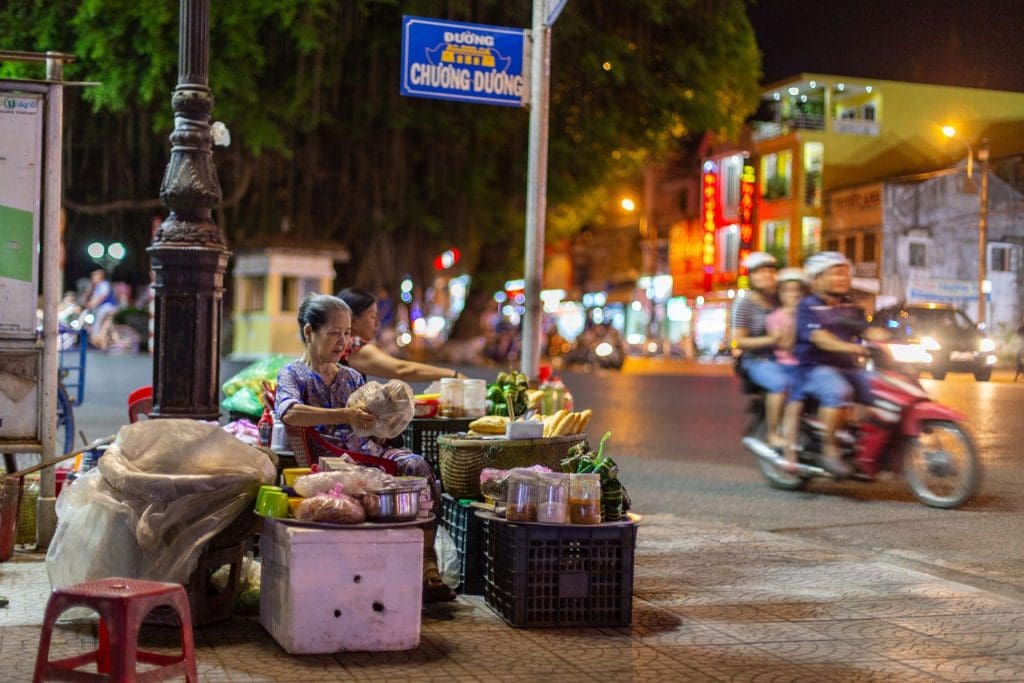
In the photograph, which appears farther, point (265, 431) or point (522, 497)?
point (265, 431)

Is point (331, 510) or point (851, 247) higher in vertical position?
point (851, 247)

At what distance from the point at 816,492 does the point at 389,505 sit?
6.32m

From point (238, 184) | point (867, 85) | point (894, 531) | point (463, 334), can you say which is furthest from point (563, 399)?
point (867, 85)

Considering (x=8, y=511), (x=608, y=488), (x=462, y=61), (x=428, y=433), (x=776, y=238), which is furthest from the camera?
(x=776, y=238)

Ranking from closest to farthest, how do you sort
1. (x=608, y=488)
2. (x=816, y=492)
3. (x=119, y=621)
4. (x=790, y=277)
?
1. (x=119, y=621)
2. (x=608, y=488)
3. (x=816, y=492)
4. (x=790, y=277)

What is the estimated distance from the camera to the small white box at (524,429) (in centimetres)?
644

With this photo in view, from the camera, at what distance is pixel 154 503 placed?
5.48 metres

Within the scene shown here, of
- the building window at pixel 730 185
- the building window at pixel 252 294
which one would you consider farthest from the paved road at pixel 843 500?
the building window at pixel 730 185

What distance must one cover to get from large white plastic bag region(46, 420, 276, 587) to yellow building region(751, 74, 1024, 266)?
4710 centimetres

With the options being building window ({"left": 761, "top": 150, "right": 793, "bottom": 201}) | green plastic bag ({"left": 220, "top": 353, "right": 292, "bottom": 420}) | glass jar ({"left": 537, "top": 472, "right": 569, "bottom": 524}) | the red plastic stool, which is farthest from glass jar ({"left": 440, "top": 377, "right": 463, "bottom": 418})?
building window ({"left": 761, "top": 150, "right": 793, "bottom": 201})

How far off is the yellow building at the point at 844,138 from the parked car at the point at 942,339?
23.2 meters

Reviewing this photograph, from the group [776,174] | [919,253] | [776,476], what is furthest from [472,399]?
[776,174]

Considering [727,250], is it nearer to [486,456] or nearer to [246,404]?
[246,404]

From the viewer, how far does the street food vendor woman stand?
6.08 metres
